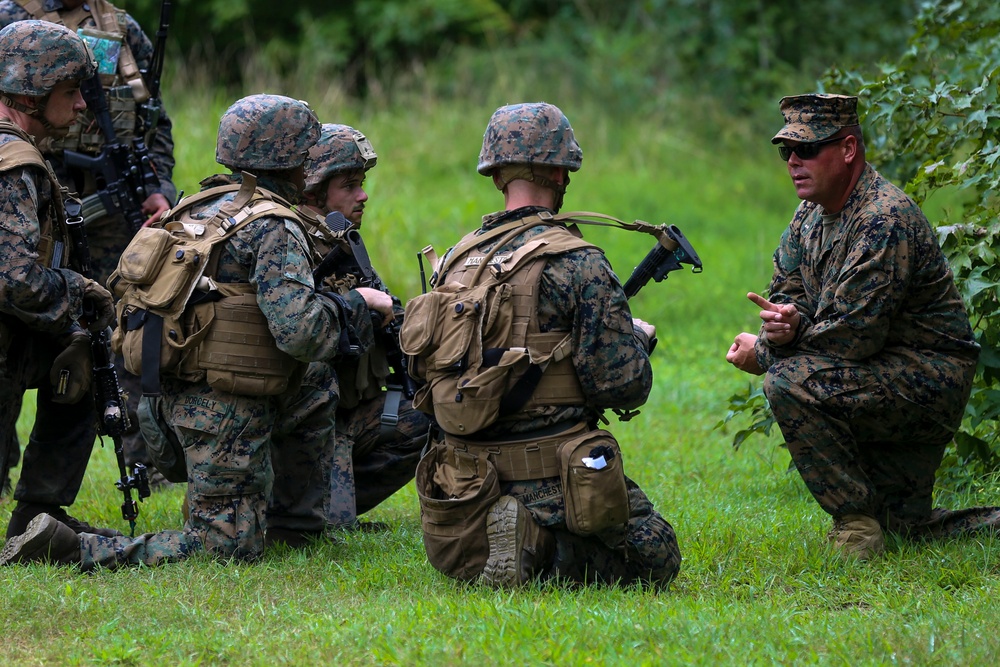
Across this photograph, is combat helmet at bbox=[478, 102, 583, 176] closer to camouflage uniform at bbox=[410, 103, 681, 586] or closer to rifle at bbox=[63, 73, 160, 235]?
camouflage uniform at bbox=[410, 103, 681, 586]

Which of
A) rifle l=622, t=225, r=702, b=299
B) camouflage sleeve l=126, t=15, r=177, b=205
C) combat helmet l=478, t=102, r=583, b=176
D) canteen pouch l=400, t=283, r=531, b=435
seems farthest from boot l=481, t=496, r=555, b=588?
camouflage sleeve l=126, t=15, r=177, b=205

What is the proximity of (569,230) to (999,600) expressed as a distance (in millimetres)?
2066

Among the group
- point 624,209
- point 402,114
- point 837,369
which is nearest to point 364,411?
point 837,369

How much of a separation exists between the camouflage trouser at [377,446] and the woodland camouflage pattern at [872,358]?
174cm

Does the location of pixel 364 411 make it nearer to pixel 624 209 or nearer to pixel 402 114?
pixel 624 209

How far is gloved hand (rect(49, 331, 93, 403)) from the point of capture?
5.31 metres

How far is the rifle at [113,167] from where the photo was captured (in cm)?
654

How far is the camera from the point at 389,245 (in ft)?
38.2

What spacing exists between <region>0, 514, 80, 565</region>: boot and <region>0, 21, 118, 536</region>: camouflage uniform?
20.7 inches

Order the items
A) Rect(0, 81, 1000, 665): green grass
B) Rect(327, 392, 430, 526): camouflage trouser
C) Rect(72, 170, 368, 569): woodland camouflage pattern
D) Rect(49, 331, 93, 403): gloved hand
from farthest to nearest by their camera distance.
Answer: Rect(327, 392, 430, 526): camouflage trouser, Rect(49, 331, 93, 403): gloved hand, Rect(72, 170, 368, 569): woodland camouflage pattern, Rect(0, 81, 1000, 665): green grass

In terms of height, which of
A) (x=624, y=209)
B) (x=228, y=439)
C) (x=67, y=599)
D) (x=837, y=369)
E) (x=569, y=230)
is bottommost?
(x=67, y=599)

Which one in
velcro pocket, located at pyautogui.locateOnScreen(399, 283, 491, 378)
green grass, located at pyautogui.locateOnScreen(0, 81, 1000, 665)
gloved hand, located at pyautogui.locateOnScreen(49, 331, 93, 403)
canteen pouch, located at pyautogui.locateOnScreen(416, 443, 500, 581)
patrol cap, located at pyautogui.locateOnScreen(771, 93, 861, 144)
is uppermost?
patrol cap, located at pyautogui.locateOnScreen(771, 93, 861, 144)

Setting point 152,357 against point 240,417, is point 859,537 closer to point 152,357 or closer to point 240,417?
point 240,417

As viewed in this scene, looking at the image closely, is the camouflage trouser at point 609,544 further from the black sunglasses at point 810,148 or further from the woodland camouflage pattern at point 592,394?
the black sunglasses at point 810,148
